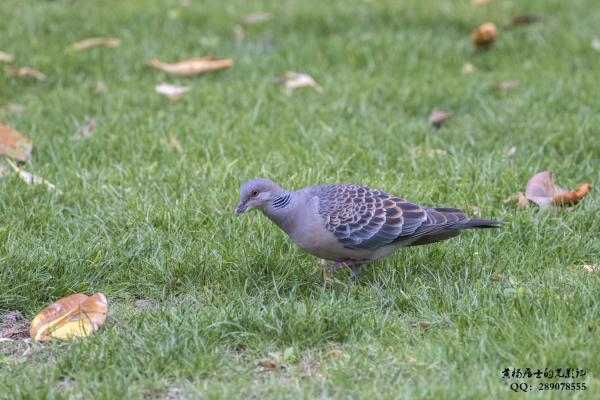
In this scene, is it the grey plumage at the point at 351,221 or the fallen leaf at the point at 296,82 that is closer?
the grey plumage at the point at 351,221

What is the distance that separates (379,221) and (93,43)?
4555 millimetres

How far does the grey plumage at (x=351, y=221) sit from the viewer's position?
4.86 meters

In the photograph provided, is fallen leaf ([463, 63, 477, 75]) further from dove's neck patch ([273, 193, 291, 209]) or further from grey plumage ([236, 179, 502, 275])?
dove's neck patch ([273, 193, 291, 209])

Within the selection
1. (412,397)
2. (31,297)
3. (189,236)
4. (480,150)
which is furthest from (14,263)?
(480,150)

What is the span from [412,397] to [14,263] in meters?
2.37

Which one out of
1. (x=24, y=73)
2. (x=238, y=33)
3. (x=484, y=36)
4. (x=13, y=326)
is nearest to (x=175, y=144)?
(x=24, y=73)

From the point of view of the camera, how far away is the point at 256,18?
9.25 metres

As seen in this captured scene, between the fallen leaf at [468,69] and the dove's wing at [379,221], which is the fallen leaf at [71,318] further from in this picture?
the fallen leaf at [468,69]

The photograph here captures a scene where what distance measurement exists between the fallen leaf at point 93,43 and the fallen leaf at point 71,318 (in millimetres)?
4346

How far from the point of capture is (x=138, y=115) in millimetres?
7172

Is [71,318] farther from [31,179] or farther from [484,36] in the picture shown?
[484,36]

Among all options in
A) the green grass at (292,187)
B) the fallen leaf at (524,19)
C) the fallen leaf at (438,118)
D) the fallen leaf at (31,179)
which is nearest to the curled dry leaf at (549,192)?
the green grass at (292,187)

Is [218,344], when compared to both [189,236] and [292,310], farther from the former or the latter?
[189,236]

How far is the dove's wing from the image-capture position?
485 centimetres
